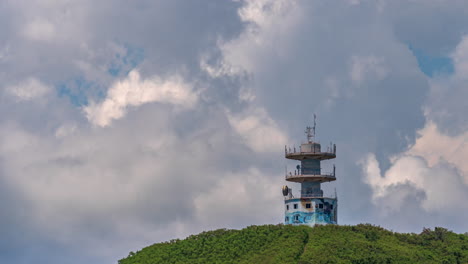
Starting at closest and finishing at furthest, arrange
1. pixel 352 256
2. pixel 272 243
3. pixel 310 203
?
pixel 352 256 → pixel 272 243 → pixel 310 203

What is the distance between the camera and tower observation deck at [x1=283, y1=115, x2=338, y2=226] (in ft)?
441

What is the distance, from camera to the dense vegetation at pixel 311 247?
375ft

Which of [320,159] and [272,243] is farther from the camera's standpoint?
[320,159]

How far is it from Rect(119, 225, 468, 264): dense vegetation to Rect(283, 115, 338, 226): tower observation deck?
7.54 m

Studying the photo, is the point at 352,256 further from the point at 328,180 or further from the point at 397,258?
the point at 328,180

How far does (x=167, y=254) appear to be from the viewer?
12388 cm

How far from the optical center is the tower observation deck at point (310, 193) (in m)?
134

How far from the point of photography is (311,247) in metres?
117

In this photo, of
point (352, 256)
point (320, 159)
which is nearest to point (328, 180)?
point (320, 159)

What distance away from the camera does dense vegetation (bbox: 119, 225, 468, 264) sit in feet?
375

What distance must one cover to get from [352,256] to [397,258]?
18.1 feet

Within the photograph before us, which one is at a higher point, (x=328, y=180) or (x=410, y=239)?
(x=328, y=180)

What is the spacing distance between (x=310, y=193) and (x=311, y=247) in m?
20.0

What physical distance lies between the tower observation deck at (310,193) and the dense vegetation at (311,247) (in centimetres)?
754
